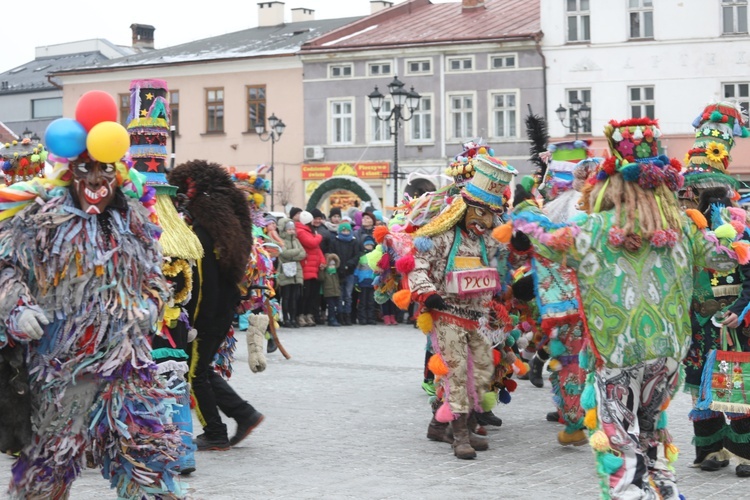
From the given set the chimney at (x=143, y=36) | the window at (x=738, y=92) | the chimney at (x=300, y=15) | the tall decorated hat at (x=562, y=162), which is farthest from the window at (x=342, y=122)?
the tall decorated hat at (x=562, y=162)

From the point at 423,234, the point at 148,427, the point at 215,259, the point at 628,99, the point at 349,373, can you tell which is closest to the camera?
the point at 148,427

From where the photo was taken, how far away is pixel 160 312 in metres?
5.60

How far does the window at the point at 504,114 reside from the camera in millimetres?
38844

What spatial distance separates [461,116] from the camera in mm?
39688

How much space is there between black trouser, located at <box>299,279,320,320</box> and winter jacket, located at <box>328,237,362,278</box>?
0.48 metres

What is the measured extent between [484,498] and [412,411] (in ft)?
11.2

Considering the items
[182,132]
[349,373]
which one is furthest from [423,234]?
[182,132]

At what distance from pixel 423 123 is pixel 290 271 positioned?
22701mm

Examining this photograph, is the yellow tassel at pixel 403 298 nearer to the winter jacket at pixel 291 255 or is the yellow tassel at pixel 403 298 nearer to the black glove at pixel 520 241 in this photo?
the black glove at pixel 520 241

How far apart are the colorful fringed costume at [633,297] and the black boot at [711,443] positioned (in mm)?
1784

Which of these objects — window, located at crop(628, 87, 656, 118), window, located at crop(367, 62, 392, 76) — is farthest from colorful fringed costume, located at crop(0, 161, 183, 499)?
window, located at crop(367, 62, 392, 76)

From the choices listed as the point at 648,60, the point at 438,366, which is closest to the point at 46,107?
the point at 648,60

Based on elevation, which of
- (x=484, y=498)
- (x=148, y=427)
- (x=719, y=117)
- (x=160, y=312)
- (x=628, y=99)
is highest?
(x=628, y=99)

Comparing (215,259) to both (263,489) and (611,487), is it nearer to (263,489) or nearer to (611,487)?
(263,489)
